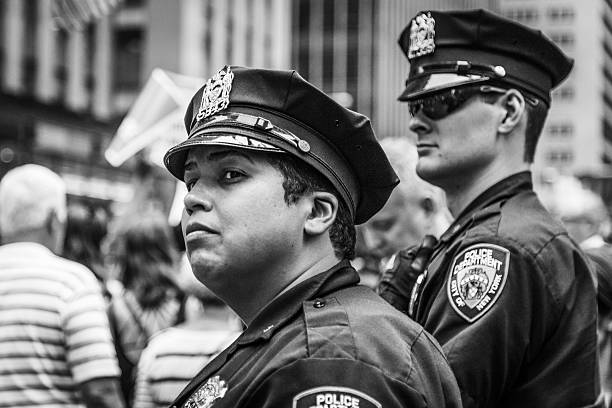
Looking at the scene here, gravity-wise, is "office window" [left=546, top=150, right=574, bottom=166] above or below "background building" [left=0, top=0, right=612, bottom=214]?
below

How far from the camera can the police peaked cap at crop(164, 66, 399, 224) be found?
241cm

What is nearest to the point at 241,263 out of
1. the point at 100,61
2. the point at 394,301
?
the point at 394,301

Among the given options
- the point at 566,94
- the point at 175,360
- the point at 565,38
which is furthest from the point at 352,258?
the point at 566,94

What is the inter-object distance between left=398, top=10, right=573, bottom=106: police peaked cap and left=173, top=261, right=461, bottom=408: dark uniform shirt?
1.20 meters

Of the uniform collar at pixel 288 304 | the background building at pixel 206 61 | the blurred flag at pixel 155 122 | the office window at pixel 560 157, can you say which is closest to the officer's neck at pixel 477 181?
the background building at pixel 206 61

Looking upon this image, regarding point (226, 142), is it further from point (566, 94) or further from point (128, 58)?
point (566, 94)

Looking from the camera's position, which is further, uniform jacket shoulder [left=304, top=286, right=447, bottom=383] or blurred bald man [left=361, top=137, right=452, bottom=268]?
blurred bald man [left=361, top=137, right=452, bottom=268]

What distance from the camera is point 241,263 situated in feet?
7.85

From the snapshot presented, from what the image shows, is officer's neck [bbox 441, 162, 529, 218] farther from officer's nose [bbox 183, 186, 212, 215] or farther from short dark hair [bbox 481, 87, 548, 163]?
officer's nose [bbox 183, 186, 212, 215]

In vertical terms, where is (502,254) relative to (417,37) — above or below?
below

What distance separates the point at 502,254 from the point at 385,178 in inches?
21.2

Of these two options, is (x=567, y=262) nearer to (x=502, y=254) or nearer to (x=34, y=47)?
(x=502, y=254)

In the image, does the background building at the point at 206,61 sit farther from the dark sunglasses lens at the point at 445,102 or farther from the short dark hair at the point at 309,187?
the short dark hair at the point at 309,187

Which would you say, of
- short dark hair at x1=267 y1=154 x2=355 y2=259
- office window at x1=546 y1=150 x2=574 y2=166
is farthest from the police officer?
office window at x1=546 y1=150 x2=574 y2=166
